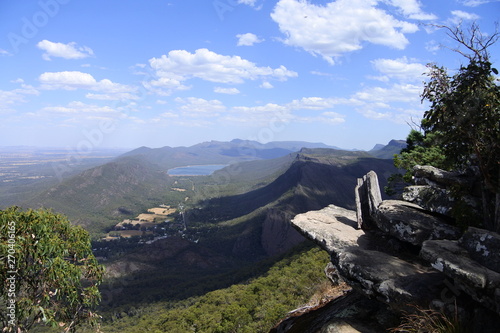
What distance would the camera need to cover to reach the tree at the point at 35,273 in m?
9.74

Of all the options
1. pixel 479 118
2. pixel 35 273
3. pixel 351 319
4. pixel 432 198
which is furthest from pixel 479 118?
pixel 35 273

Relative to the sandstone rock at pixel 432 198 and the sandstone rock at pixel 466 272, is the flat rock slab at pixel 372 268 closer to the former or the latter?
the sandstone rock at pixel 466 272

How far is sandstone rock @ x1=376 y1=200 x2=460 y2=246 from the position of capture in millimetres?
8945

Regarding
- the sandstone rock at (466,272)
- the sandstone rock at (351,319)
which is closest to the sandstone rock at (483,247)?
the sandstone rock at (466,272)

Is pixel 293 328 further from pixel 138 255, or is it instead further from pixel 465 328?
pixel 138 255

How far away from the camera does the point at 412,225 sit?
30.6ft

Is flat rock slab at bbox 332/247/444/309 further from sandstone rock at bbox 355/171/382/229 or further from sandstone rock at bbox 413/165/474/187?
sandstone rock at bbox 413/165/474/187

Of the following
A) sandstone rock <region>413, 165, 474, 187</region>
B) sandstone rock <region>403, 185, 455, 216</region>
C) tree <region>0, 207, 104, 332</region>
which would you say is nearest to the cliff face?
sandstone rock <region>403, 185, 455, 216</region>

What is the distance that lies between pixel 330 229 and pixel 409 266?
3383 millimetres

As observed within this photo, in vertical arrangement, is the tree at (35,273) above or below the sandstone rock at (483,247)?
below

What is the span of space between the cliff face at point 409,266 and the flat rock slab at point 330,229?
37 mm

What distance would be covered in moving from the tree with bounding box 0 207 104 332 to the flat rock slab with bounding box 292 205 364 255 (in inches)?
368

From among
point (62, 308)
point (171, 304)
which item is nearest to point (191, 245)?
point (171, 304)

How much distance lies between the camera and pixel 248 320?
24.7 metres
